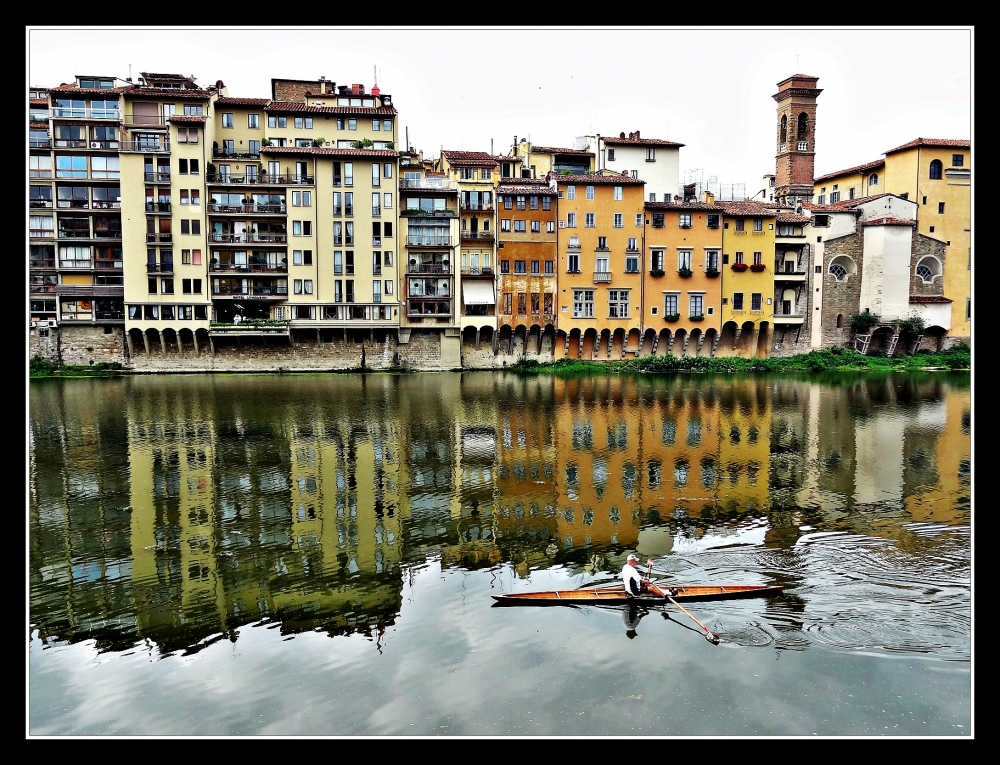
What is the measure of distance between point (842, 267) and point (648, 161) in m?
20.4

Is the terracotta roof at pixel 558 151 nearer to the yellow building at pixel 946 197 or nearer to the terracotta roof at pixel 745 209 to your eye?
the terracotta roof at pixel 745 209

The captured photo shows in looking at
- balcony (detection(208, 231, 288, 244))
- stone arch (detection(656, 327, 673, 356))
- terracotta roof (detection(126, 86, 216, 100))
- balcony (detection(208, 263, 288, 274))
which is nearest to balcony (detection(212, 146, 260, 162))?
terracotta roof (detection(126, 86, 216, 100))

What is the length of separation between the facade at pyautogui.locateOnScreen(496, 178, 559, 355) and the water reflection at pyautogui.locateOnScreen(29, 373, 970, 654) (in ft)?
74.9

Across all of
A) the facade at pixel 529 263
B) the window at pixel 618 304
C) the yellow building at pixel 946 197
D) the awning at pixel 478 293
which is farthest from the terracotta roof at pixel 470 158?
the yellow building at pixel 946 197

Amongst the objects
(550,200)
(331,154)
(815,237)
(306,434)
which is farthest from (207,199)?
(815,237)

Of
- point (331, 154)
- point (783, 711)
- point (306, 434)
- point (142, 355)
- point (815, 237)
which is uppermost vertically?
point (331, 154)

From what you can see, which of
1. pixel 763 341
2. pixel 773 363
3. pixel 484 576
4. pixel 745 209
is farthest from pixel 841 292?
pixel 484 576

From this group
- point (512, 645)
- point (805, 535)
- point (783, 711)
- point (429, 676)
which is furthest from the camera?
point (805, 535)

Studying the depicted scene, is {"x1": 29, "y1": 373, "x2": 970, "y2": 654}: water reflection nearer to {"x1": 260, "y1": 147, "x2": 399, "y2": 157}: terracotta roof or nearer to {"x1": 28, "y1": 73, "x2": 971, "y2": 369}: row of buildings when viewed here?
{"x1": 28, "y1": 73, "x2": 971, "y2": 369}: row of buildings

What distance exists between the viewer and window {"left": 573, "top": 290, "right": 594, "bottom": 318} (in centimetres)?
6862

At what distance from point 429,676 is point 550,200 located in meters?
57.7

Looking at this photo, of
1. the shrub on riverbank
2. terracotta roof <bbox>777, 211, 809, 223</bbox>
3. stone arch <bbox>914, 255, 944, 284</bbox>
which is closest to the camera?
the shrub on riverbank

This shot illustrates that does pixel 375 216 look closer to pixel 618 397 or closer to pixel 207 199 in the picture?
pixel 207 199

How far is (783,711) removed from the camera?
12.6m
